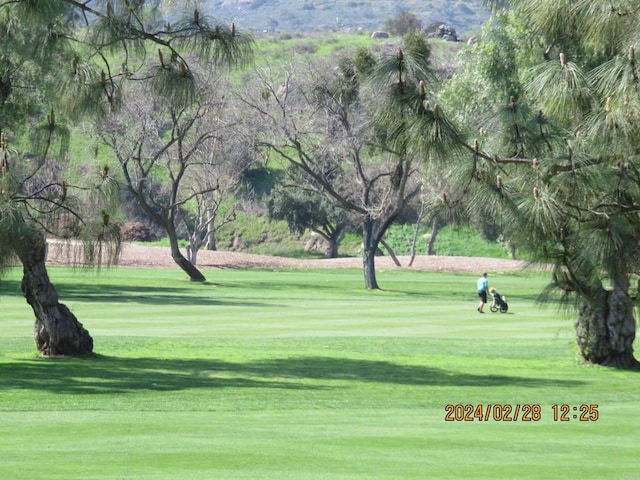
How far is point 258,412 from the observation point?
16.8 metres

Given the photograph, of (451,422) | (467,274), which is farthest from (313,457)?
(467,274)

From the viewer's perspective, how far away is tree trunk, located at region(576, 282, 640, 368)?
77.8ft

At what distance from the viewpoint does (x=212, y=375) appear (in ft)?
71.6

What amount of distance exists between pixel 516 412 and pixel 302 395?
408 cm

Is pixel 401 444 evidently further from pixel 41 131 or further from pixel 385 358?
pixel 385 358

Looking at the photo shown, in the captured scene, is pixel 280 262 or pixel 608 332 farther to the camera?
pixel 280 262

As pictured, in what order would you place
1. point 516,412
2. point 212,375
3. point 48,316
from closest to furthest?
point 516,412 < point 212,375 < point 48,316

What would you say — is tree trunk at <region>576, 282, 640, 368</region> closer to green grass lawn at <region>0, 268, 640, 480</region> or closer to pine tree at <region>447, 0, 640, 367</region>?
green grass lawn at <region>0, 268, 640, 480</region>

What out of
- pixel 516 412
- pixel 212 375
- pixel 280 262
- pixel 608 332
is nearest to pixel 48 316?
pixel 212 375

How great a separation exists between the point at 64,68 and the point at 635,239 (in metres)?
8.82

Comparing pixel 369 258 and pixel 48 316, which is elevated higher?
pixel 369 258

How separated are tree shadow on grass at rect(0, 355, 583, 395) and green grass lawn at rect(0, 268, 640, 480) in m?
0.06

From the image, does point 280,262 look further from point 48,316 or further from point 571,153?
point 571,153

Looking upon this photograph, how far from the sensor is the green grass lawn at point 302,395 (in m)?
11.2
